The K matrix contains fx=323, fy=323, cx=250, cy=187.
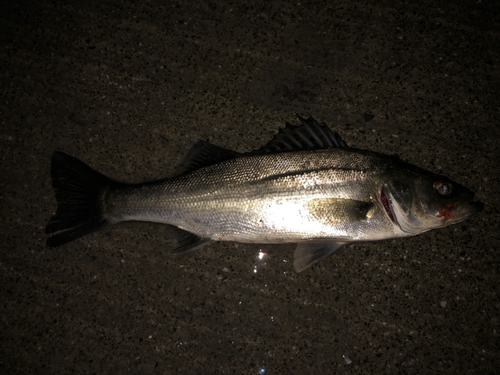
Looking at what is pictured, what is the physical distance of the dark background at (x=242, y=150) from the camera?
251 centimetres

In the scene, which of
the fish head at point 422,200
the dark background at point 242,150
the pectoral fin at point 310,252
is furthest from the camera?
the dark background at point 242,150

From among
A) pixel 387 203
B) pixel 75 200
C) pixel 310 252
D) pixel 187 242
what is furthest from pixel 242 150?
pixel 75 200

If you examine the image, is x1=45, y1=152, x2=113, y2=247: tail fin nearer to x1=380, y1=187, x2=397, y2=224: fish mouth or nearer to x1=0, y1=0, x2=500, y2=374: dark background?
x1=0, y1=0, x2=500, y2=374: dark background

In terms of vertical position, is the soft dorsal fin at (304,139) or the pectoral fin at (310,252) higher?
the soft dorsal fin at (304,139)

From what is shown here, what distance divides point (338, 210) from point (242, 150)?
3.03 ft

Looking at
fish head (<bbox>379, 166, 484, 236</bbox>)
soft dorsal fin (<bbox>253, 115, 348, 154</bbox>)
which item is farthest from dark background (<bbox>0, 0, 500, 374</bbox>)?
fish head (<bbox>379, 166, 484, 236</bbox>)

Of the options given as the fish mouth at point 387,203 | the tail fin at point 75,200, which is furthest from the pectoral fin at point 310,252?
the tail fin at point 75,200

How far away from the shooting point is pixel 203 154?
2447 millimetres

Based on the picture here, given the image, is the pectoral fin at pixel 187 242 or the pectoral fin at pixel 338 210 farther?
the pectoral fin at pixel 187 242

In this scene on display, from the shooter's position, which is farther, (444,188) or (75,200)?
(75,200)

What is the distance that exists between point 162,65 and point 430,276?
279cm

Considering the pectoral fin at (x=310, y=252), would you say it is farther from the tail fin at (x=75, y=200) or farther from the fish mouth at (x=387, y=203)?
the tail fin at (x=75, y=200)

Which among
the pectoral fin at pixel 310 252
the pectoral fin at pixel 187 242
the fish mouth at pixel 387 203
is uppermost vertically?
the fish mouth at pixel 387 203

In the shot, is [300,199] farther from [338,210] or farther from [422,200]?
[422,200]
